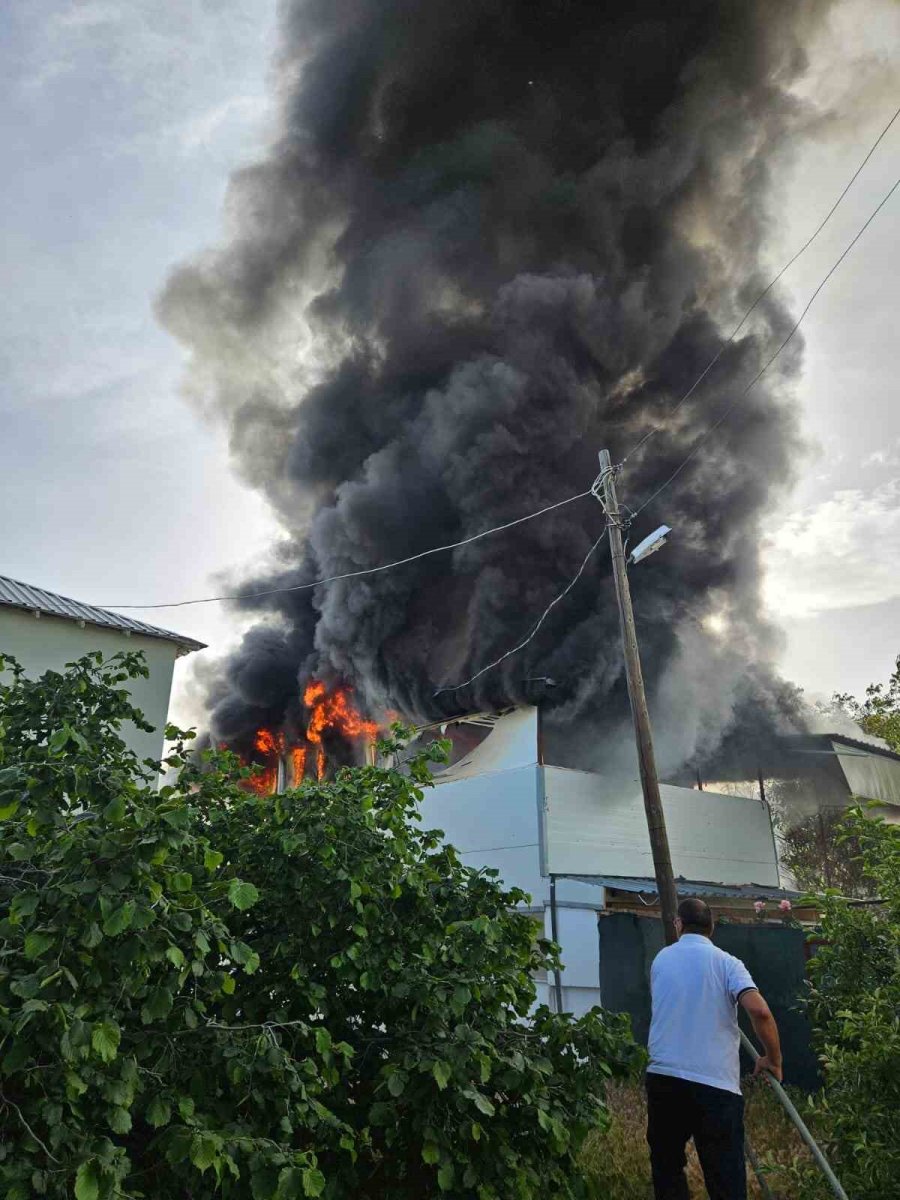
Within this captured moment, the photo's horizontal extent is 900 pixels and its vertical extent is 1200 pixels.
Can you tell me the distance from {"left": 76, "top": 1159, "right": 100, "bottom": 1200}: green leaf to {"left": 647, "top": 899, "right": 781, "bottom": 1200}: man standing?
2645mm

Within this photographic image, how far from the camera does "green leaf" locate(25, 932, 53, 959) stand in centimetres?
256

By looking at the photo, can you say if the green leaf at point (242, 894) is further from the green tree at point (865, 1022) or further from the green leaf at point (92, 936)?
the green tree at point (865, 1022)

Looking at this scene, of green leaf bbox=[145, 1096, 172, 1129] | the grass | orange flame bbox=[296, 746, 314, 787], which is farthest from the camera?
orange flame bbox=[296, 746, 314, 787]

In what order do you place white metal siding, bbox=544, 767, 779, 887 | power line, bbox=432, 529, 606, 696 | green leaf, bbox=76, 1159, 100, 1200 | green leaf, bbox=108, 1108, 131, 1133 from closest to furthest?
green leaf, bbox=76, 1159, 100, 1200
green leaf, bbox=108, 1108, 131, 1133
white metal siding, bbox=544, 767, 779, 887
power line, bbox=432, 529, 606, 696

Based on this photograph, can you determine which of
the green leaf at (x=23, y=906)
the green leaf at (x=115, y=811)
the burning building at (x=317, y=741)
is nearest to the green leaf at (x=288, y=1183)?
the green leaf at (x=23, y=906)

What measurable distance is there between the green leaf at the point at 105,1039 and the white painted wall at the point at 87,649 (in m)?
10.9

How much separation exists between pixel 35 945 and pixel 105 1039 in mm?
399

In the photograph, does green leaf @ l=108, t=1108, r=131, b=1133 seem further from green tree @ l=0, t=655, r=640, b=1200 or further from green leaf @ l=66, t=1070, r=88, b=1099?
green leaf @ l=66, t=1070, r=88, b=1099

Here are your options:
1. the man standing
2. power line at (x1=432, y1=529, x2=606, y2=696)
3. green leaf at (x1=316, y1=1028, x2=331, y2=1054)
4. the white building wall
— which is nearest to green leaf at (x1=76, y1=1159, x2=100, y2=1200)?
green leaf at (x1=316, y1=1028, x2=331, y2=1054)

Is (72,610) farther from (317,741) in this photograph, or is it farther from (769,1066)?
(769,1066)

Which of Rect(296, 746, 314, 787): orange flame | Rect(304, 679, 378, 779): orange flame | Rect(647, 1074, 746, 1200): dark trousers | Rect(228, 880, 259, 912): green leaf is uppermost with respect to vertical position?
Rect(304, 679, 378, 779): orange flame

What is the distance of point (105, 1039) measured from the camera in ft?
8.25

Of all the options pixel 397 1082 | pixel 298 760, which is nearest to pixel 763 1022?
pixel 397 1082

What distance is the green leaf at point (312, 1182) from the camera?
2684mm
